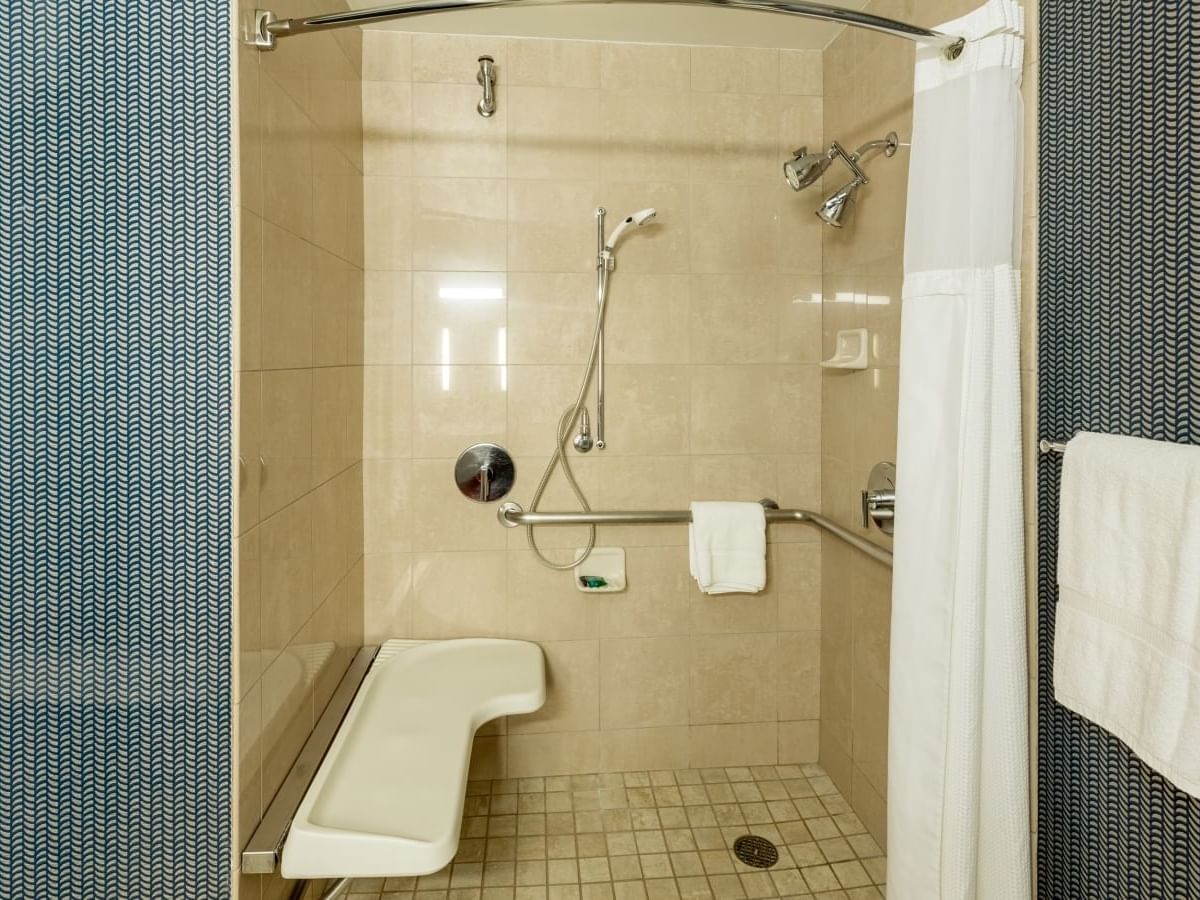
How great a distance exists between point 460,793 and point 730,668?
1.15 metres

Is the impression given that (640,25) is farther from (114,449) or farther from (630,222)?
(114,449)

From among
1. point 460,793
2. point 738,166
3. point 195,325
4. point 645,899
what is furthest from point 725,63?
point 645,899

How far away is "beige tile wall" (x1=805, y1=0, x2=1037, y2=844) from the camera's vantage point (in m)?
1.98

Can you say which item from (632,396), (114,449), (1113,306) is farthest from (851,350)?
(114,449)

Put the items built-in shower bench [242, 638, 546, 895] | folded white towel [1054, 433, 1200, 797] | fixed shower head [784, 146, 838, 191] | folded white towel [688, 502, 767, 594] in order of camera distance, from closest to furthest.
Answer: folded white towel [1054, 433, 1200, 797] < built-in shower bench [242, 638, 546, 895] < fixed shower head [784, 146, 838, 191] < folded white towel [688, 502, 767, 594]

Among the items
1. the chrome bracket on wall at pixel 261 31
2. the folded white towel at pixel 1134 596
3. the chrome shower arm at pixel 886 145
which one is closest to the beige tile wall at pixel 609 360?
the chrome shower arm at pixel 886 145

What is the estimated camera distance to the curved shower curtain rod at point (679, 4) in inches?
51.3

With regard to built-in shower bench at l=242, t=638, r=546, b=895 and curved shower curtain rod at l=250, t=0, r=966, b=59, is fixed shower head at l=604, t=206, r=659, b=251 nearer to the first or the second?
curved shower curtain rod at l=250, t=0, r=966, b=59

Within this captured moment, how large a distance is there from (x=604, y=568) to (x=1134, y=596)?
1.53 metres

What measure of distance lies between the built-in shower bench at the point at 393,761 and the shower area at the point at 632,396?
150mm

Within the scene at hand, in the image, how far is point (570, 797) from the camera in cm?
233

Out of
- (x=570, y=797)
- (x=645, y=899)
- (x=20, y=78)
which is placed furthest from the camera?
(x=570, y=797)

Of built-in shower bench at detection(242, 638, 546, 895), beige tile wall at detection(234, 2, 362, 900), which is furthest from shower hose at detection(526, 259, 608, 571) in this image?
beige tile wall at detection(234, 2, 362, 900)

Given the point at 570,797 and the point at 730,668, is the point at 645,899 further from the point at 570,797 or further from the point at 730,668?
the point at 730,668
